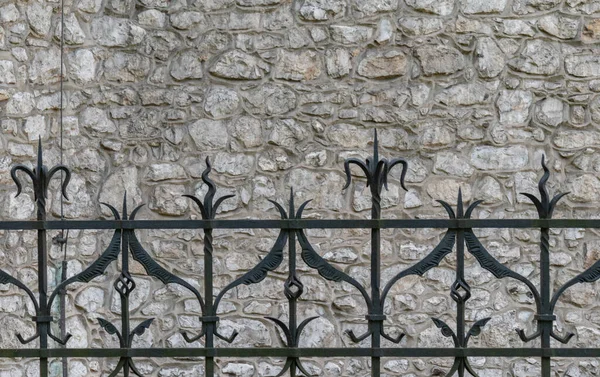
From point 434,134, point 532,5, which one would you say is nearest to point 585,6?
point 532,5

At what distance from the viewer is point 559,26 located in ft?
17.4

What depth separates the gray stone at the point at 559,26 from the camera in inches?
209

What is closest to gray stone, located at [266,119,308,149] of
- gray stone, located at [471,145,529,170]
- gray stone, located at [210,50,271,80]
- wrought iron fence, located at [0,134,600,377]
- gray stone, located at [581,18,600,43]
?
gray stone, located at [210,50,271,80]

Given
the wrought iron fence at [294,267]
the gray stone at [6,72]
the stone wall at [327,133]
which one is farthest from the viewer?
the stone wall at [327,133]

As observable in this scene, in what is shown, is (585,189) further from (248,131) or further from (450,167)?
(248,131)

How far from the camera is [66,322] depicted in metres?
5.20

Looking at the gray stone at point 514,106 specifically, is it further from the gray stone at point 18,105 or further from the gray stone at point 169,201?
the gray stone at point 18,105

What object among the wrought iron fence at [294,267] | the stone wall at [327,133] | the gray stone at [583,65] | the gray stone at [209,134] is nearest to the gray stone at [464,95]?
the stone wall at [327,133]

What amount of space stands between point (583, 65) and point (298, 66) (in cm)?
171

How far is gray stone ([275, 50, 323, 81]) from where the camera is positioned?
209 inches

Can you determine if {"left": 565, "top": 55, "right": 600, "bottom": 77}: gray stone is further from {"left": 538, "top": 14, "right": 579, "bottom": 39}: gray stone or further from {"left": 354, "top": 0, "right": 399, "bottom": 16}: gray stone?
{"left": 354, "top": 0, "right": 399, "bottom": 16}: gray stone

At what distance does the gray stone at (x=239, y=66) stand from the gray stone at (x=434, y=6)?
0.96 metres

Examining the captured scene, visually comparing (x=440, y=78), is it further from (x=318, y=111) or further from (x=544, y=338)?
(x=544, y=338)

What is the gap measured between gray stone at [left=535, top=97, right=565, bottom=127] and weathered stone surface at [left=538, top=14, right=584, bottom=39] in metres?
0.40
